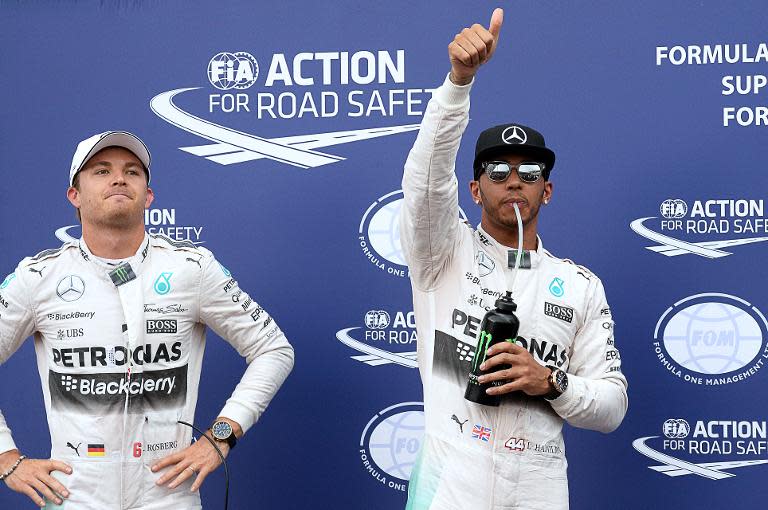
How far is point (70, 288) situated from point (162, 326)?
24 cm

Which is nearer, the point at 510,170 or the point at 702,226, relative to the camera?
the point at 510,170

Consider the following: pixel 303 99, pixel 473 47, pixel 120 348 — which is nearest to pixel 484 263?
pixel 473 47

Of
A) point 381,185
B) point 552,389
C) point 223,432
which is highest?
point 381,185

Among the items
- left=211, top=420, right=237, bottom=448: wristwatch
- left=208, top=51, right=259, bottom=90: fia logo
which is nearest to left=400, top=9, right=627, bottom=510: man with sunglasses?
left=211, top=420, right=237, bottom=448: wristwatch

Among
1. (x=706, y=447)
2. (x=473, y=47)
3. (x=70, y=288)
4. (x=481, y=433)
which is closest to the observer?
(x=473, y=47)

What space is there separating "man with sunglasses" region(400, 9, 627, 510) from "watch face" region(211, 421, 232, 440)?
0.48 meters

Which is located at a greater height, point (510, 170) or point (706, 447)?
point (510, 170)

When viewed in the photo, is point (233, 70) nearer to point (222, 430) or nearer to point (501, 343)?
point (222, 430)

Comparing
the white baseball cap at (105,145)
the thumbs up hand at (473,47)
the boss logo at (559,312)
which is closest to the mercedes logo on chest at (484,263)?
the boss logo at (559,312)

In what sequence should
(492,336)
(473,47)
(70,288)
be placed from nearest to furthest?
1. (473,47)
2. (492,336)
3. (70,288)

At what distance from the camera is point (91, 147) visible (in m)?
2.43

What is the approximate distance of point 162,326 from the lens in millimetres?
2414

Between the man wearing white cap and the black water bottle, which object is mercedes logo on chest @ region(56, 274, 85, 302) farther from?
the black water bottle

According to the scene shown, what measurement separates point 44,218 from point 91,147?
2.42ft
